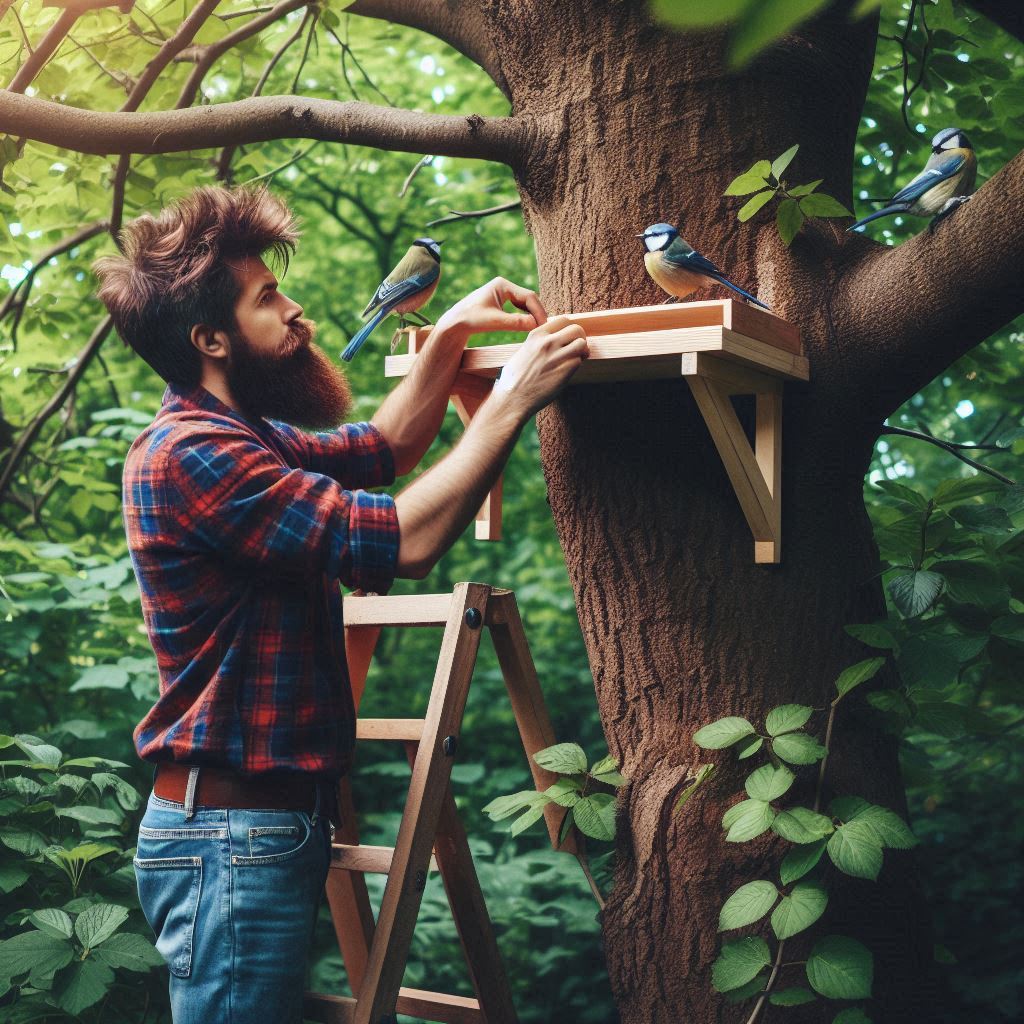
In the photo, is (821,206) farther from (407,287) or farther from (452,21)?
(452,21)

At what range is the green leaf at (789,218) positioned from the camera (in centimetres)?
184

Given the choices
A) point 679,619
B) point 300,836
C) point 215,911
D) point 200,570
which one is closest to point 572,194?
point 679,619

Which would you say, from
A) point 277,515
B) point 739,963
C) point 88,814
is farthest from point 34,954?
point 739,963

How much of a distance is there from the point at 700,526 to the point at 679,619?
18 centimetres

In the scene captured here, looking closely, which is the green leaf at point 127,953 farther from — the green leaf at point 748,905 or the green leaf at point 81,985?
the green leaf at point 748,905

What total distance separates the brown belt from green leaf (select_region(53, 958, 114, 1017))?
0.78m

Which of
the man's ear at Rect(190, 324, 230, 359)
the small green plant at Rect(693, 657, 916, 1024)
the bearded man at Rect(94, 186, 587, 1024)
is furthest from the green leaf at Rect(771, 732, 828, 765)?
the man's ear at Rect(190, 324, 230, 359)

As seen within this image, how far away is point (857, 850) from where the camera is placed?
1.72m

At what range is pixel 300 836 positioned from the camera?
163cm

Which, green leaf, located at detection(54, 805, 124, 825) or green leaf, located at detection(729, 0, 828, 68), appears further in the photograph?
green leaf, located at detection(54, 805, 124, 825)

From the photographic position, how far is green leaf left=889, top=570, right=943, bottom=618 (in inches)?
76.0

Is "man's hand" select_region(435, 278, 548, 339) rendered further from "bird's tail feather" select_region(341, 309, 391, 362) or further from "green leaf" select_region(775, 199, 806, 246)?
"green leaf" select_region(775, 199, 806, 246)

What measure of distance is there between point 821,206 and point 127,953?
196 centimetres

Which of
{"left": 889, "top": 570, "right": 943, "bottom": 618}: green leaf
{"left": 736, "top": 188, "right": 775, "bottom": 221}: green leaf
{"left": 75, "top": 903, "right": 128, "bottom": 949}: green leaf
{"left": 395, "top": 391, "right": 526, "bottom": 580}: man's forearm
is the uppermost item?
{"left": 736, "top": 188, "right": 775, "bottom": 221}: green leaf
